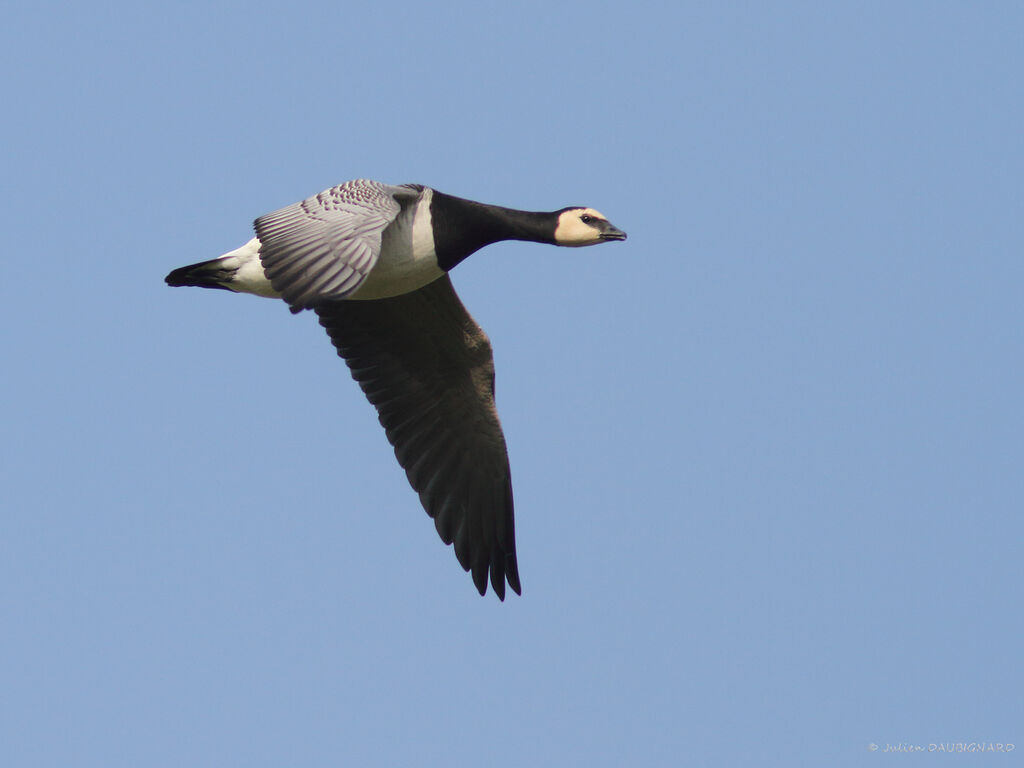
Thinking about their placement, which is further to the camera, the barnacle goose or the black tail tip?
the black tail tip

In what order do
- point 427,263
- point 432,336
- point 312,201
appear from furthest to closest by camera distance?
point 432,336, point 427,263, point 312,201

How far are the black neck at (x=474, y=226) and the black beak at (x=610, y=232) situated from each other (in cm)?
46

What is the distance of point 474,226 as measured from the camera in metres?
12.6

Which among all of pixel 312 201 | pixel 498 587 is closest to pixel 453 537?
pixel 498 587

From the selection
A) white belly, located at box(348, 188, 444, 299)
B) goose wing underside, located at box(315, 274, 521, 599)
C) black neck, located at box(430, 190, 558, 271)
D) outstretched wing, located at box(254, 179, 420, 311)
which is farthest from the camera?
goose wing underside, located at box(315, 274, 521, 599)

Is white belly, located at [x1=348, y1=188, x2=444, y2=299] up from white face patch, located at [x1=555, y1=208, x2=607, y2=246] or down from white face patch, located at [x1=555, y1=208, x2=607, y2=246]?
down

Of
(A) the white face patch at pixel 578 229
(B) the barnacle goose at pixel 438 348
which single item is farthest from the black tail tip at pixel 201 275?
(A) the white face patch at pixel 578 229

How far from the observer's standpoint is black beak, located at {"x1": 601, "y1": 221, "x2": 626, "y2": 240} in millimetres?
13172

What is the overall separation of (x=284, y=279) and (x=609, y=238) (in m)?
4.10

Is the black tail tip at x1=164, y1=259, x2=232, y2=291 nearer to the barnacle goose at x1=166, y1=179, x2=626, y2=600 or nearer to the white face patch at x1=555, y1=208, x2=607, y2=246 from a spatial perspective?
the barnacle goose at x1=166, y1=179, x2=626, y2=600

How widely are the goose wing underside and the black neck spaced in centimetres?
163

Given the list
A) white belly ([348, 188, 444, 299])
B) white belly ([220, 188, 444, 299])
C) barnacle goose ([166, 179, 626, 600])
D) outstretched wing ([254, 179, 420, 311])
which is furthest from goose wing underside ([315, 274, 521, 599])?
outstretched wing ([254, 179, 420, 311])

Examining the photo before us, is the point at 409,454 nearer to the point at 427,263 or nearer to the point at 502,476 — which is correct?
the point at 502,476

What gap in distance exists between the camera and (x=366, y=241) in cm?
1045
